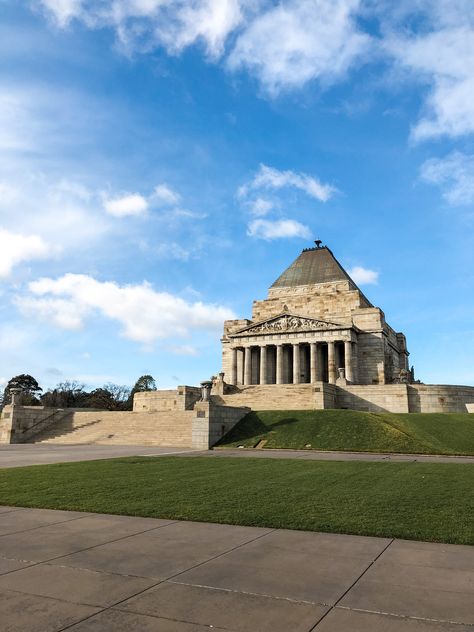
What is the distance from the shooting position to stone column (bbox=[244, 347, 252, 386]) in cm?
7131

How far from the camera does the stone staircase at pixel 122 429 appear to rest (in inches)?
1489

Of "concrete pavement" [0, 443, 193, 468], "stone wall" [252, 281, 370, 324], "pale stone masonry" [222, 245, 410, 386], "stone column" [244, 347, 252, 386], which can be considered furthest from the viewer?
"stone wall" [252, 281, 370, 324]

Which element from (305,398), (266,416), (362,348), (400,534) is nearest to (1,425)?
(266,416)

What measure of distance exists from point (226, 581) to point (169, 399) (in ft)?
168

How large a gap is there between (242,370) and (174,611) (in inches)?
2683

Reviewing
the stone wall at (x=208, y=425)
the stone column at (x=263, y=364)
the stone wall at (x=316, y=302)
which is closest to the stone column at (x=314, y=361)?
the stone wall at (x=316, y=302)

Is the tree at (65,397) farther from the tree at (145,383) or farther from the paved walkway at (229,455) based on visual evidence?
the paved walkway at (229,455)

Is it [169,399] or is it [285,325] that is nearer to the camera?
[169,399]

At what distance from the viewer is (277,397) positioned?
5184 centimetres

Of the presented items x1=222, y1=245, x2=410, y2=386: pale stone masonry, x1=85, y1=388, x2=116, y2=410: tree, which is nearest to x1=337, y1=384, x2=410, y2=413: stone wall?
x1=222, y1=245, x2=410, y2=386: pale stone masonry

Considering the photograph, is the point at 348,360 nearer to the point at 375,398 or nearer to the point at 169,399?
the point at 375,398

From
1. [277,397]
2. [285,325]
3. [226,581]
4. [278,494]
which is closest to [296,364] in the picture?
[285,325]

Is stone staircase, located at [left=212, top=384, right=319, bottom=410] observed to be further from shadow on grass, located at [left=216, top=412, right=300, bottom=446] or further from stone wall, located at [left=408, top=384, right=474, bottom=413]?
shadow on grass, located at [left=216, top=412, right=300, bottom=446]

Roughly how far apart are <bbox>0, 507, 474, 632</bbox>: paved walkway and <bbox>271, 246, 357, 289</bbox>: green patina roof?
238 feet
